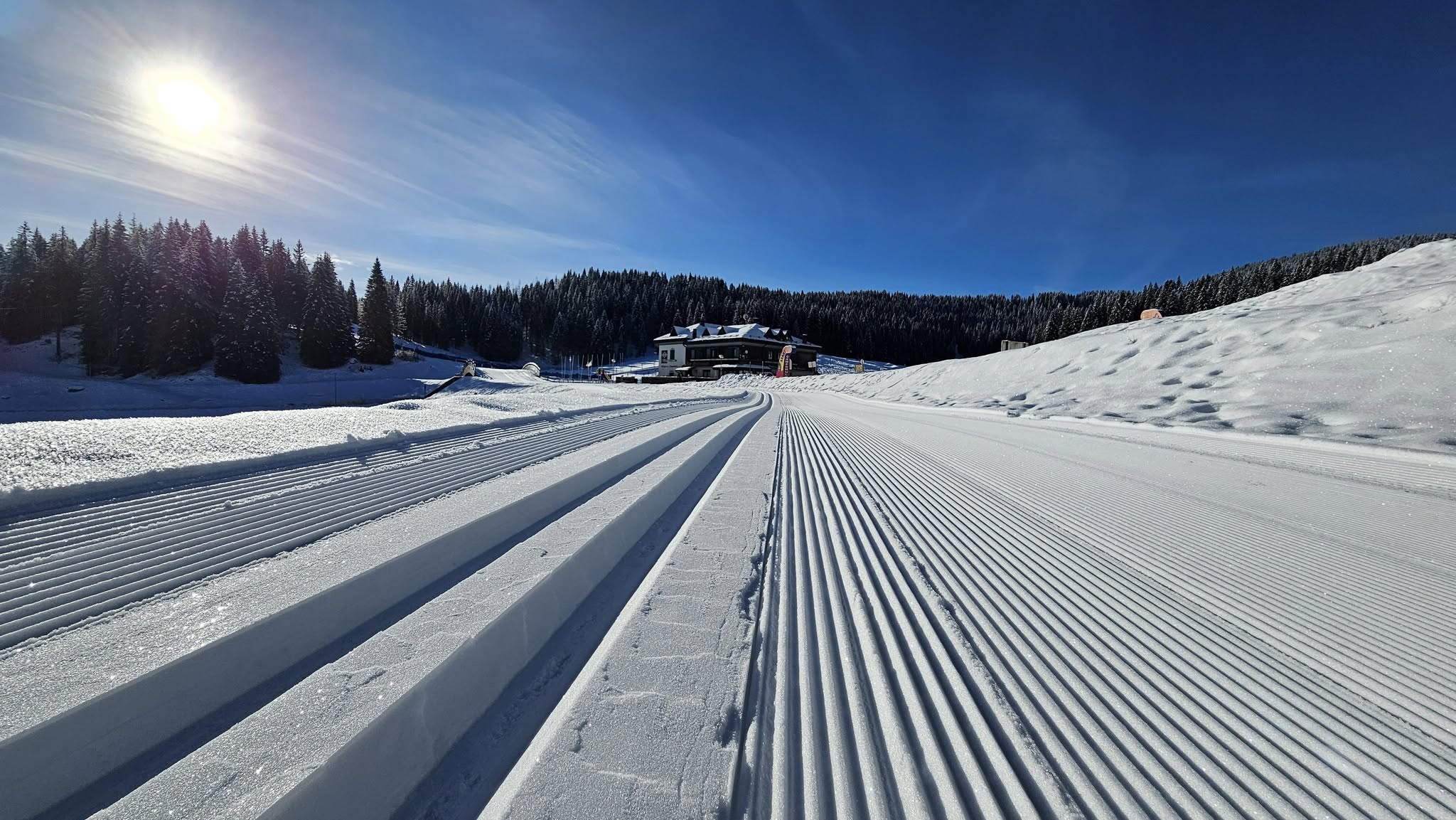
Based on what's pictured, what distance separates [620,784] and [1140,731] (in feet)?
5.57

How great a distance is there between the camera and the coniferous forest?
3400cm

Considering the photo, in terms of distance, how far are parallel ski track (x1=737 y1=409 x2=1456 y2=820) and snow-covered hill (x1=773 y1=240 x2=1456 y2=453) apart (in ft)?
14.9

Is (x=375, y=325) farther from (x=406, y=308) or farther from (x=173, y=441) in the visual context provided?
(x=173, y=441)

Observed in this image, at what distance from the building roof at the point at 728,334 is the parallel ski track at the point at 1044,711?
55.0 metres

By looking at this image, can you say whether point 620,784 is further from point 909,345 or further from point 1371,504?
point 909,345

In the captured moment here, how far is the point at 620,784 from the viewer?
1342 millimetres

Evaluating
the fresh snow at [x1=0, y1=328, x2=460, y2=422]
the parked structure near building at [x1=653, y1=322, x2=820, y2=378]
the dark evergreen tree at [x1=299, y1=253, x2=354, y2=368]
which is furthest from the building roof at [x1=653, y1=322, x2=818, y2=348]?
the dark evergreen tree at [x1=299, y1=253, x2=354, y2=368]

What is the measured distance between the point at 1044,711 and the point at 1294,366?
25.9 feet

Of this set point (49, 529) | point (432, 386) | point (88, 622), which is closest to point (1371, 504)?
point (88, 622)

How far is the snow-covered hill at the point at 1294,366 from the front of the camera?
16.0ft

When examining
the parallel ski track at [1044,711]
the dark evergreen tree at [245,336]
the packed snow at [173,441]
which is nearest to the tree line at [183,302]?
the dark evergreen tree at [245,336]

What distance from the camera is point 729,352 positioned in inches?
2286

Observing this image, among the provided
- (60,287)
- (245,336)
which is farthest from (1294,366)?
(60,287)

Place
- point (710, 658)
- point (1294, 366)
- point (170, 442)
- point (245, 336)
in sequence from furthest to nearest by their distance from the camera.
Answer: point (245, 336)
point (1294, 366)
point (170, 442)
point (710, 658)
